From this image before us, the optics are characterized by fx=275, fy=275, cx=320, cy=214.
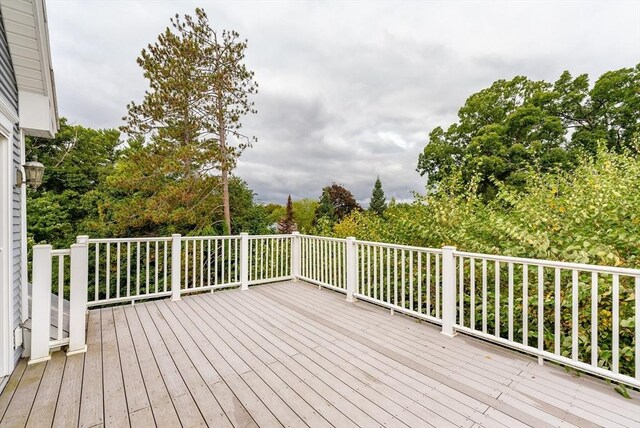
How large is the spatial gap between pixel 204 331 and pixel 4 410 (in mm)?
1537

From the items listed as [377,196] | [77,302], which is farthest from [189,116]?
[377,196]

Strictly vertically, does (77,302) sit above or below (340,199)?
below

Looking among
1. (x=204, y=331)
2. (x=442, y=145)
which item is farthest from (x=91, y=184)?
(x=442, y=145)

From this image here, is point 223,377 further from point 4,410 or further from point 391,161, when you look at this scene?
point 391,161

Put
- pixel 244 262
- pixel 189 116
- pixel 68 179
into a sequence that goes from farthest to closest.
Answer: pixel 68 179 < pixel 189 116 < pixel 244 262

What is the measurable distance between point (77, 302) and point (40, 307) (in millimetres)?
249

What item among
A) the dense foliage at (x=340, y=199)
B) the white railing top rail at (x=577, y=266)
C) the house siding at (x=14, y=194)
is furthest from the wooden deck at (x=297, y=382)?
the dense foliage at (x=340, y=199)

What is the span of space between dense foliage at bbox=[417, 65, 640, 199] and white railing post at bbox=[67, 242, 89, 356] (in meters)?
13.2

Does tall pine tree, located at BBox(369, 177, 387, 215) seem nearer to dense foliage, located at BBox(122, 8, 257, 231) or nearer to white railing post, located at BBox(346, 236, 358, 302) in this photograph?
dense foliage, located at BBox(122, 8, 257, 231)

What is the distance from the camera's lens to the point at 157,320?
348 centimetres

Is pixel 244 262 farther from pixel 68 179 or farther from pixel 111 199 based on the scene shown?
pixel 68 179

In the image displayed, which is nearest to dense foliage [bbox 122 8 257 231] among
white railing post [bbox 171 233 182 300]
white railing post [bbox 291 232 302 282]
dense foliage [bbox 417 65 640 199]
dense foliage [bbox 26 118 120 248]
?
white railing post [bbox 291 232 302 282]

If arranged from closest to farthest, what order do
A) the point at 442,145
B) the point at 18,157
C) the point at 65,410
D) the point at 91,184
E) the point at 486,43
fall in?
the point at 65,410
the point at 18,157
the point at 486,43
the point at 91,184
the point at 442,145

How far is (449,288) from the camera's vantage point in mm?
3057
